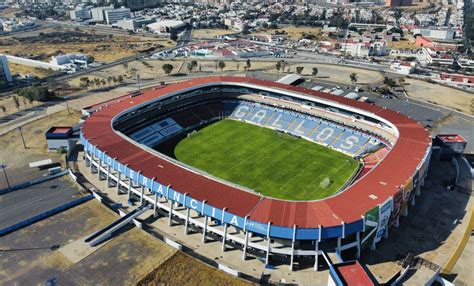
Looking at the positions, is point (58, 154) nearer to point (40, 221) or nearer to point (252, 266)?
point (40, 221)

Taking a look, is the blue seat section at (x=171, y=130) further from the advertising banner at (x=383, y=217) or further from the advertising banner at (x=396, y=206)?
the advertising banner at (x=396, y=206)

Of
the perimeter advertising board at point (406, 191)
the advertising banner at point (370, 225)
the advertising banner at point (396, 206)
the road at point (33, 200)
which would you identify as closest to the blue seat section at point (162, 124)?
the road at point (33, 200)

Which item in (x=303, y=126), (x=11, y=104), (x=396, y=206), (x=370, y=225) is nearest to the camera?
(x=370, y=225)

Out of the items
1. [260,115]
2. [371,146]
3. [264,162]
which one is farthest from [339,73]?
[264,162]

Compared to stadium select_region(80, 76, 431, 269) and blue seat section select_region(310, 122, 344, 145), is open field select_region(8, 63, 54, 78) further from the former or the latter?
blue seat section select_region(310, 122, 344, 145)

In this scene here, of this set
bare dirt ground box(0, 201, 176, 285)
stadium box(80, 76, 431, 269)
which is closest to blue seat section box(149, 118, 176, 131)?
stadium box(80, 76, 431, 269)

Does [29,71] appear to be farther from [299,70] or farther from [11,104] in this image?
[299,70]
